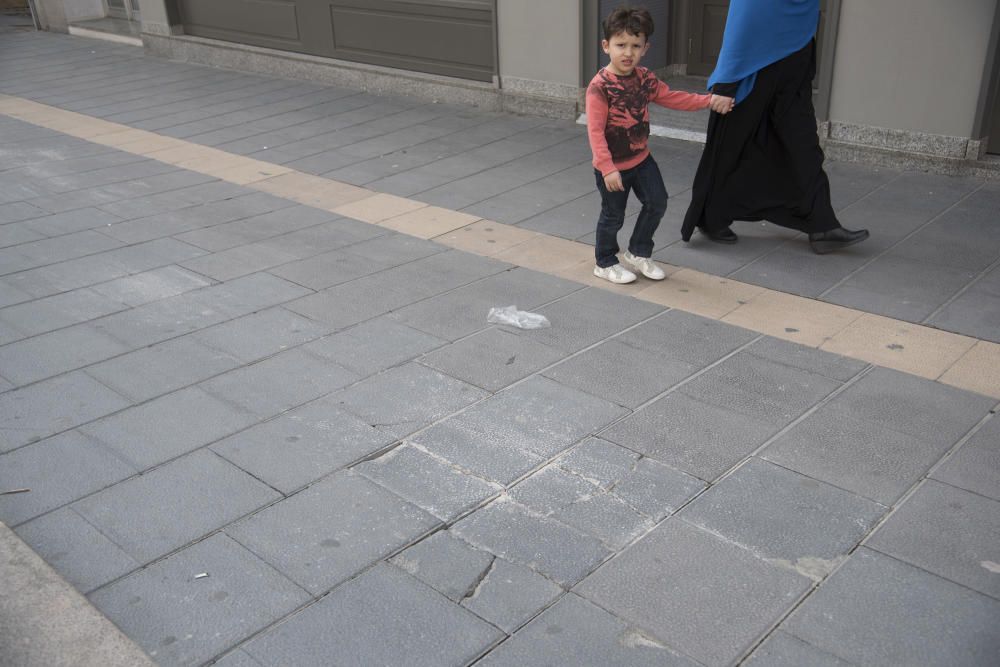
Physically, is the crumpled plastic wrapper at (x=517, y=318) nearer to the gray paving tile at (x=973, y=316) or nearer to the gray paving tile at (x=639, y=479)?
the gray paving tile at (x=639, y=479)

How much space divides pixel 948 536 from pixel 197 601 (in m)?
2.59

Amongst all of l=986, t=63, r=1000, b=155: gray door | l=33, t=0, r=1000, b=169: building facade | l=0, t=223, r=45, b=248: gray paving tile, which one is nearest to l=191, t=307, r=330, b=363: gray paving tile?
l=0, t=223, r=45, b=248: gray paving tile

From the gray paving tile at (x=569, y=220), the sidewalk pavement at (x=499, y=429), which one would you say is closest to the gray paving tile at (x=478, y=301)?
the sidewalk pavement at (x=499, y=429)

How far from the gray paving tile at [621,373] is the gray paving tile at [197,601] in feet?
5.77

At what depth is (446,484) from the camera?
3740 mm

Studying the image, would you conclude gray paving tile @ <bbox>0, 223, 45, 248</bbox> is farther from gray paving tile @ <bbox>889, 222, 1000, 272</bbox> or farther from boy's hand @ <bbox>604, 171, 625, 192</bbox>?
gray paving tile @ <bbox>889, 222, 1000, 272</bbox>

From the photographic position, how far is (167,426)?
4.25m

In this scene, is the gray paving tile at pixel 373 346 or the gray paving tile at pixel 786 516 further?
the gray paving tile at pixel 373 346

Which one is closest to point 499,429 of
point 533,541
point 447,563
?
point 533,541

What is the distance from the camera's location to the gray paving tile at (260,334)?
16.3 feet

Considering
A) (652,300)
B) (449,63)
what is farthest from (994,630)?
(449,63)

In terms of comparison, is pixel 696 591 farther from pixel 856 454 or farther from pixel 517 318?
pixel 517 318

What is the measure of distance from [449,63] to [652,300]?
5.75 meters

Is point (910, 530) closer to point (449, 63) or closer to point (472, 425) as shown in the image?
point (472, 425)
